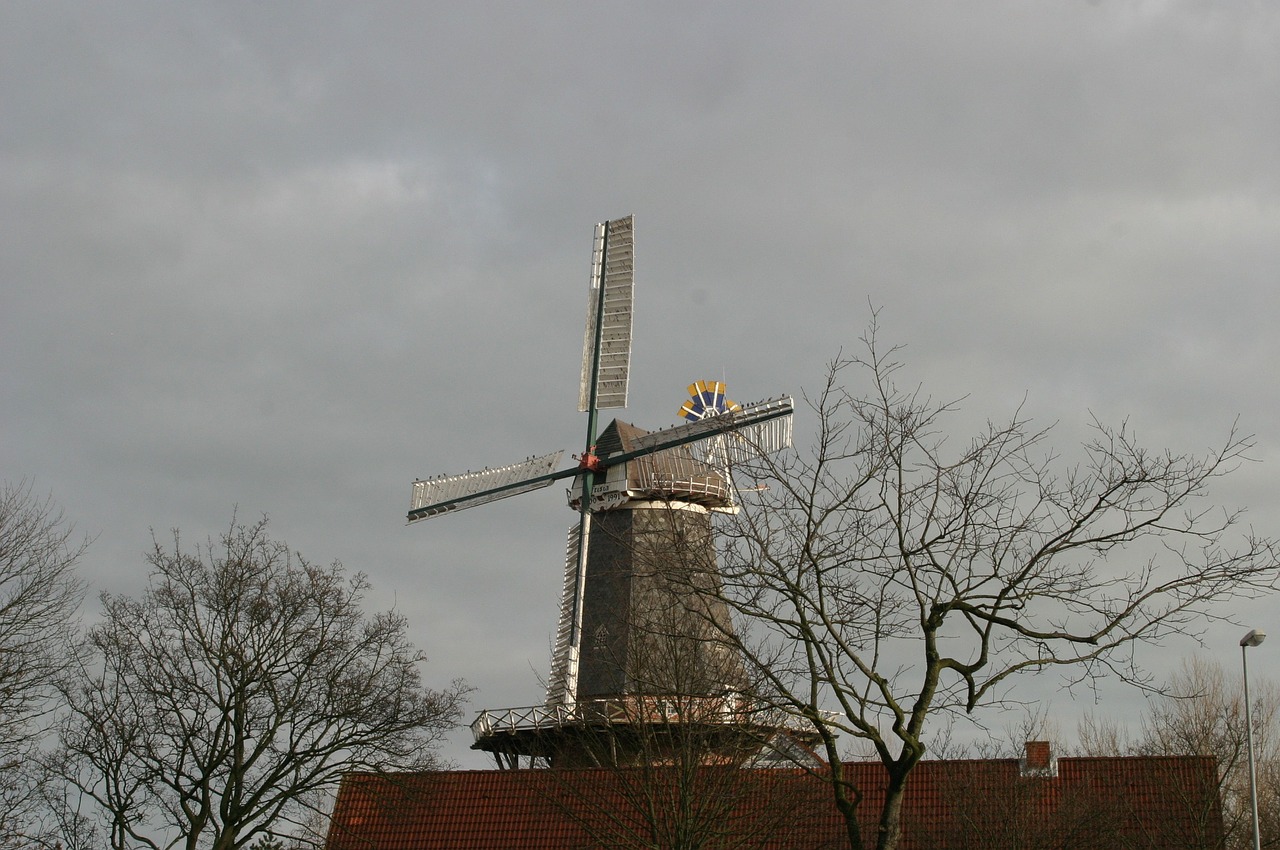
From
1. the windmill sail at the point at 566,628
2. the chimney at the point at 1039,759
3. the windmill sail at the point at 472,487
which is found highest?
the windmill sail at the point at 472,487

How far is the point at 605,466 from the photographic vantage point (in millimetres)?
35500

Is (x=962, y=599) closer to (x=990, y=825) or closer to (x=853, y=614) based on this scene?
(x=853, y=614)

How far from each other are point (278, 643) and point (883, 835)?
1497 cm

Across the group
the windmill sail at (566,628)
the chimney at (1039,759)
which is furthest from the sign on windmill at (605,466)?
the chimney at (1039,759)

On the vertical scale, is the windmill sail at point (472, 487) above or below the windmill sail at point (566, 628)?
above

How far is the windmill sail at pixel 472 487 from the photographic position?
3744 cm

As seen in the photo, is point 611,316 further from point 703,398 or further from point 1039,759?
point 1039,759

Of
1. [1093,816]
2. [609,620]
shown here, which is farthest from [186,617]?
[1093,816]

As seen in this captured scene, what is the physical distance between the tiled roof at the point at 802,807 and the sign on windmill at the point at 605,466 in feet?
10.1

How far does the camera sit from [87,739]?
72.0ft

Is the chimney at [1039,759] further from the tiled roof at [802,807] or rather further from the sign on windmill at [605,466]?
the sign on windmill at [605,466]

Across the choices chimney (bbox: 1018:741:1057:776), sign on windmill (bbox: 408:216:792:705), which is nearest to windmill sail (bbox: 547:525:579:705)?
sign on windmill (bbox: 408:216:792:705)

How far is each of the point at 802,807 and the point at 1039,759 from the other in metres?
8.64

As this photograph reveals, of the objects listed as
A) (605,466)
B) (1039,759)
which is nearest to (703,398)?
(605,466)
